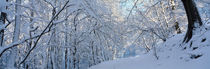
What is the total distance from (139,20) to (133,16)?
2.02 ft

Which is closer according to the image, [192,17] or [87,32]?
[192,17]

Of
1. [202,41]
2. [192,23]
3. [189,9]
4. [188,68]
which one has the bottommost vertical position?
[188,68]

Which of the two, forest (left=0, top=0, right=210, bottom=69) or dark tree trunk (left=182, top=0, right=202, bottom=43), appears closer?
forest (left=0, top=0, right=210, bottom=69)

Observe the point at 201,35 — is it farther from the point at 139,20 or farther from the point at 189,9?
the point at 139,20

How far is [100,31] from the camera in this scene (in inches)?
342

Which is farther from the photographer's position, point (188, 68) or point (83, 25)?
point (83, 25)

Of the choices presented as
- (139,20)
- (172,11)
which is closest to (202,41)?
(172,11)

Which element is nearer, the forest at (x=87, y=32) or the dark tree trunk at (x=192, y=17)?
the forest at (x=87, y=32)

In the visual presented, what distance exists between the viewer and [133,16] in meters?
12.7

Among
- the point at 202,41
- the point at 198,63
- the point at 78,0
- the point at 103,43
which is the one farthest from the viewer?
the point at 103,43

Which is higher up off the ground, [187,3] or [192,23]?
[187,3]

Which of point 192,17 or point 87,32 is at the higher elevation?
point 192,17


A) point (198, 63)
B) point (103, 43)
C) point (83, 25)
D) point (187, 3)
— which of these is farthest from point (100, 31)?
point (198, 63)

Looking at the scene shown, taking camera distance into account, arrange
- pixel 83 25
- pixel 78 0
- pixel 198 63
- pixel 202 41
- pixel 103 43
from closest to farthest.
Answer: pixel 78 0, pixel 198 63, pixel 202 41, pixel 103 43, pixel 83 25
